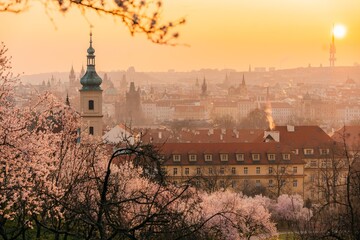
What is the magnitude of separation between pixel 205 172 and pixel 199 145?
2133mm

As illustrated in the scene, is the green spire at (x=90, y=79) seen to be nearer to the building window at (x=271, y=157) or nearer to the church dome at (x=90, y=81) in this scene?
the church dome at (x=90, y=81)

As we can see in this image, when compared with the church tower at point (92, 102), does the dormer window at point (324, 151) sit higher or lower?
lower

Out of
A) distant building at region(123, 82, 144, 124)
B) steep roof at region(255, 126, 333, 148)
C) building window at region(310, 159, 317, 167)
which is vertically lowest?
building window at region(310, 159, 317, 167)

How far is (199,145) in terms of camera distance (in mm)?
43031

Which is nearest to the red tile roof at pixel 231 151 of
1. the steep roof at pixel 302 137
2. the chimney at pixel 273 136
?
the steep roof at pixel 302 137

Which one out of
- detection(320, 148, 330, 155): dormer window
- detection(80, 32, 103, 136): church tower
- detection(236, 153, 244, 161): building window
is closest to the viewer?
detection(236, 153, 244, 161): building window

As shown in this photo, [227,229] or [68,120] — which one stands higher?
[68,120]

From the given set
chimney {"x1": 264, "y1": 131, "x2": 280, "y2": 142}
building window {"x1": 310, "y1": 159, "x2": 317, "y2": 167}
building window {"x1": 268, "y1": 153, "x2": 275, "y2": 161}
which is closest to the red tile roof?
building window {"x1": 268, "y1": 153, "x2": 275, "y2": 161}

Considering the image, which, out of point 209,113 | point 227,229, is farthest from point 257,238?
point 209,113

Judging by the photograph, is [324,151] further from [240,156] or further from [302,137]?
[240,156]

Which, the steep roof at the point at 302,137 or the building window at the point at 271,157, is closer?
the building window at the point at 271,157

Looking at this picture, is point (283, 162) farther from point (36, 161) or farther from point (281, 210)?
point (36, 161)

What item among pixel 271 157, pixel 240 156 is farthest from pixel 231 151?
pixel 271 157

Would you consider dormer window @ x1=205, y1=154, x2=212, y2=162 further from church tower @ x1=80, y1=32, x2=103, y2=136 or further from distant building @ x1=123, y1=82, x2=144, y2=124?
distant building @ x1=123, y1=82, x2=144, y2=124
